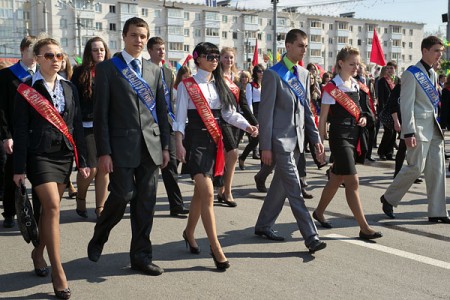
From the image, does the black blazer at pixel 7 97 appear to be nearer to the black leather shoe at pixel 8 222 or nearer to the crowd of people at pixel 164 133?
the crowd of people at pixel 164 133

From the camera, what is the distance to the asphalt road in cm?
430

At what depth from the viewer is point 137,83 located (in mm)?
4578

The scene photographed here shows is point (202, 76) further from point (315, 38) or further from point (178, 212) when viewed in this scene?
point (315, 38)

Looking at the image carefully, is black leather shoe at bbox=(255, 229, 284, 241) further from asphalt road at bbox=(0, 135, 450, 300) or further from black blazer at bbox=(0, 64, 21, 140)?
black blazer at bbox=(0, 64, 21, 140)

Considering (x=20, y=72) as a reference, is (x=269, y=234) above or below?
below

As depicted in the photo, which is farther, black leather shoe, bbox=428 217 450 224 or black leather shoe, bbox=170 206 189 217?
black leather shoe, bbox=170 206 189 217

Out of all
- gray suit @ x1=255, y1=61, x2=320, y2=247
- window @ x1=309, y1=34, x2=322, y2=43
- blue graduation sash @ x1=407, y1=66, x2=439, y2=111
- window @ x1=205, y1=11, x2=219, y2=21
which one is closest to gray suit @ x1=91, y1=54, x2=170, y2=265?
gray suit @ x1=255, y1=61, x2=320, y2=247

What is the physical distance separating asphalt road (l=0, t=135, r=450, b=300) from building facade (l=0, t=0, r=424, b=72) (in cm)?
5131

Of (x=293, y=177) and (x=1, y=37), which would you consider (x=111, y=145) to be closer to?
(x=293, y=177)

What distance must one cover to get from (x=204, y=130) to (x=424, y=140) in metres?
2.90

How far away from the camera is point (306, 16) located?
95.6 metres

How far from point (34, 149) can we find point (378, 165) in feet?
28.0

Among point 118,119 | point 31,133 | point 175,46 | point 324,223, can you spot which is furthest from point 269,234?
point 175,46

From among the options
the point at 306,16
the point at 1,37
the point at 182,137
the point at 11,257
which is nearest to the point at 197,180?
the point at 182,137
